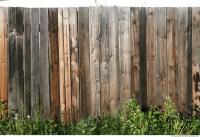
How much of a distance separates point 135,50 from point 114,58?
1.22ft

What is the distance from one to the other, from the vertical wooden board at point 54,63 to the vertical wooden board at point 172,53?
6.08ft

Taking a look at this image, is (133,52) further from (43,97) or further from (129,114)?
(43,97)

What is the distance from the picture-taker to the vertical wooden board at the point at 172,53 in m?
9.23

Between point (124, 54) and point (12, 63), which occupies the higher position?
point (124, 54)

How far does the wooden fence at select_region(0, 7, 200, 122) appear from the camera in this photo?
9.23m

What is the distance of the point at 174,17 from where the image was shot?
9.23m

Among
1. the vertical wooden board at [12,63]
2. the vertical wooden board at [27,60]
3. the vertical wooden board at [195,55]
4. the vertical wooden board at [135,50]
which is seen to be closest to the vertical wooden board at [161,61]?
the vertical wooden board at [135,50]

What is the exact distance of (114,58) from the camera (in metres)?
9.27

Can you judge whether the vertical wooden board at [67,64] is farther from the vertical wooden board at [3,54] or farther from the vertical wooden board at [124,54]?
the vertical wooden board at [3,54]

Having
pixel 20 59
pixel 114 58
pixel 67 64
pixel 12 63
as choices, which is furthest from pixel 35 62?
pixel 114 58

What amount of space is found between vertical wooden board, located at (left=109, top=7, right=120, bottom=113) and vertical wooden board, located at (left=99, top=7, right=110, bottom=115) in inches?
2.0

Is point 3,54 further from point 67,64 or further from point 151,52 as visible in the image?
point 151,52

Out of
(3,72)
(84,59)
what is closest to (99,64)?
(84,59)

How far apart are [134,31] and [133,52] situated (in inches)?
13.7
